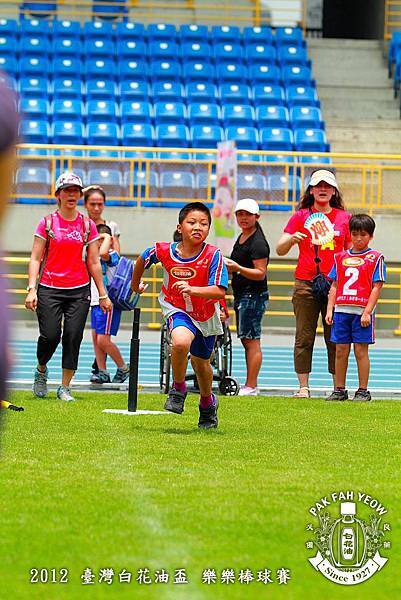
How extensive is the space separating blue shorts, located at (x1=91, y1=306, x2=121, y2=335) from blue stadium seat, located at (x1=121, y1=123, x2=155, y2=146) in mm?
11948

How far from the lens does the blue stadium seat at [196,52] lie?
Result: 28.7m

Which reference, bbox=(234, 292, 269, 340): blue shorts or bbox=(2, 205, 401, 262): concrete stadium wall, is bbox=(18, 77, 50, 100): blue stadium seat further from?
bbox=(234, 292, 269, 340): blue shorts

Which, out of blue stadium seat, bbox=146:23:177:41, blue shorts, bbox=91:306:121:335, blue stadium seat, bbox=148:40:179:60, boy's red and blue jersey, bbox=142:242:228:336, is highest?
blue stadium seat, bbox=146:23:177:41

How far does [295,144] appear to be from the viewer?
25469 mm

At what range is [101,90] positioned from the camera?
26969mm

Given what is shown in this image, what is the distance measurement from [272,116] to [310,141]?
4.86 ft

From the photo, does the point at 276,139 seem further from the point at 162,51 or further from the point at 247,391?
the point at 247,391

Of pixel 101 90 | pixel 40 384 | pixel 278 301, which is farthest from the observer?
pixel 101 90

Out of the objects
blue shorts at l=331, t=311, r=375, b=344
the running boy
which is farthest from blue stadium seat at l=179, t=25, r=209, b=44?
the running boy

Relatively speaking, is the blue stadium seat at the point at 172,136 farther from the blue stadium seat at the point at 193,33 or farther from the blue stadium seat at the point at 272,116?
the blue stadium seat at the point at 193,33

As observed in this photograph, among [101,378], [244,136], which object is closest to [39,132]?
[244,136]

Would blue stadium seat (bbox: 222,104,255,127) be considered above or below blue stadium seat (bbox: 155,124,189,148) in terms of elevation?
above

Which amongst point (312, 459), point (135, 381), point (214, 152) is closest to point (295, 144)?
point (214, 152)

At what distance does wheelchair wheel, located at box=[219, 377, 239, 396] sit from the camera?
12.7 metres
